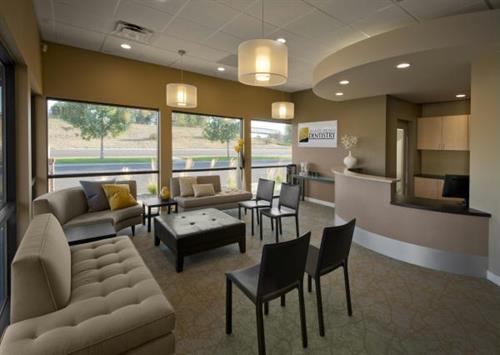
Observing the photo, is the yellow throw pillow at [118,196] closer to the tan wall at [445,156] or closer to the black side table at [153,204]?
the black side table at [153,204]

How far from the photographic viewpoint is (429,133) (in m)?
6.25

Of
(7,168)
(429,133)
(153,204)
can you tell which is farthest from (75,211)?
(429,133)

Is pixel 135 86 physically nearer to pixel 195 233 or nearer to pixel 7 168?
pixel 7 168

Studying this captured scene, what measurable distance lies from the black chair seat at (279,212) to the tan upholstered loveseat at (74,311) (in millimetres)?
2452

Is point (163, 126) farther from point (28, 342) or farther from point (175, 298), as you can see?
point (28, 342)

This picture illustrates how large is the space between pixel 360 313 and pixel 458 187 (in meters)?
2.35

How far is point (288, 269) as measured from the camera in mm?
1815

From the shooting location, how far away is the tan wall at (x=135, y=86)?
463cm

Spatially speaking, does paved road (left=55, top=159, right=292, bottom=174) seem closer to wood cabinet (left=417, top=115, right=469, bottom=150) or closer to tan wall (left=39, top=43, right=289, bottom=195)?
tan wall (left=39, top=43, right=289, bottom=195)

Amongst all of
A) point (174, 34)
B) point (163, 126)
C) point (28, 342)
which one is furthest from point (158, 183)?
point (28, 342)

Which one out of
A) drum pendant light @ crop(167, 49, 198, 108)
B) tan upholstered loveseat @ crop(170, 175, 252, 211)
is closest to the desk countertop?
tan upholstered loveseat @ crop(170, 175, 252, 211)

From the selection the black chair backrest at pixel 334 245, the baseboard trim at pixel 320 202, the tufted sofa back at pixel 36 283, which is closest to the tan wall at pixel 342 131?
the baseboard trim at pixel 320 202

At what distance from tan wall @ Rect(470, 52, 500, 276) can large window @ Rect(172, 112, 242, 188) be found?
503 cm

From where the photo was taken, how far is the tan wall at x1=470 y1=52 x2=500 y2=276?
2902 mm
